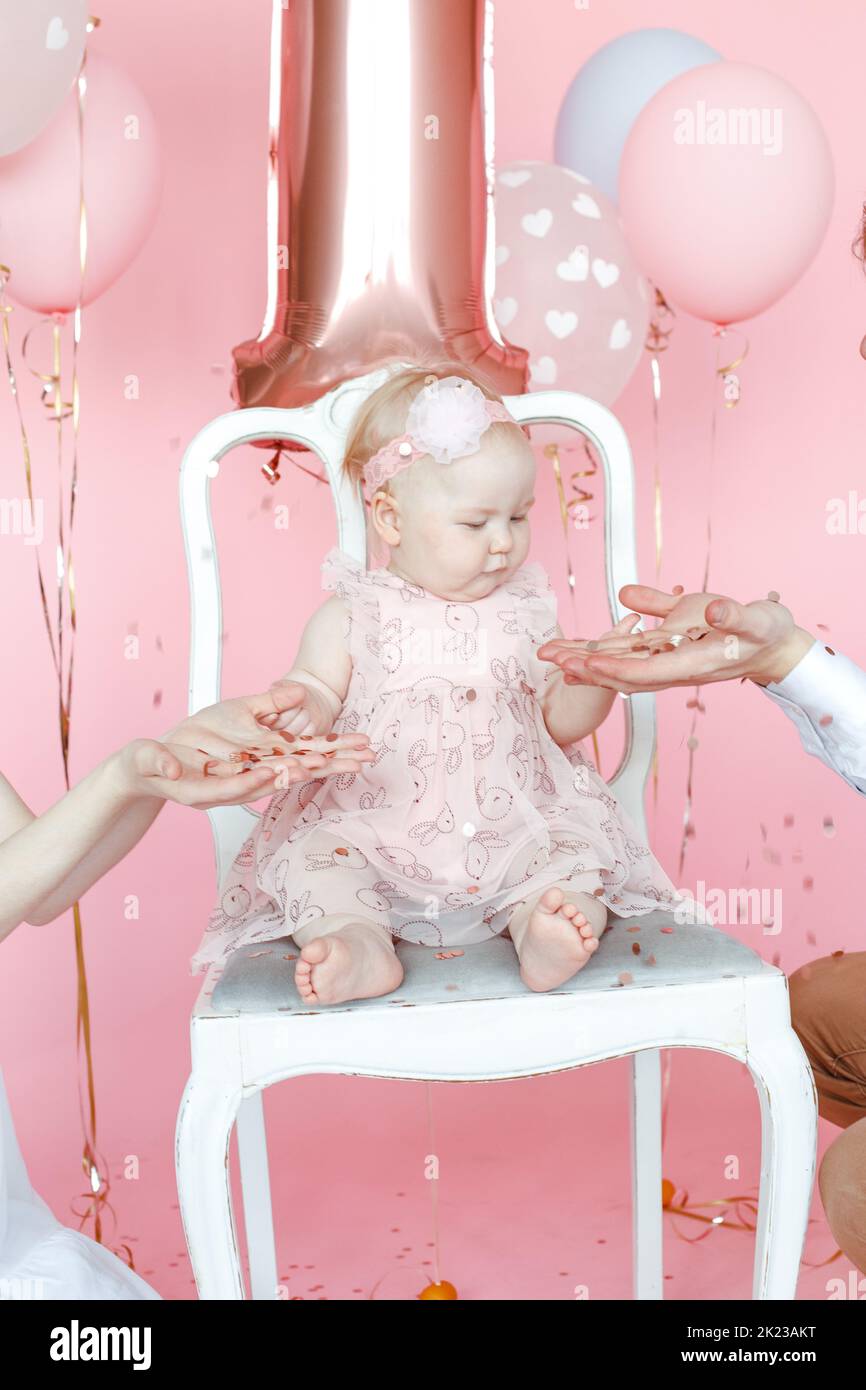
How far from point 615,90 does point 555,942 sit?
150cm

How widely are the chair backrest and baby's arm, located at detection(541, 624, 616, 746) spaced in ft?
0.34

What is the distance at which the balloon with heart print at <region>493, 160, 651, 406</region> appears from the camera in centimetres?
206

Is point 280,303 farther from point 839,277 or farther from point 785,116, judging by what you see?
point 839,277

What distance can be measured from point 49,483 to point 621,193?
1134 millimetres

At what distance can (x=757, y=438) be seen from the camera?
110 inches

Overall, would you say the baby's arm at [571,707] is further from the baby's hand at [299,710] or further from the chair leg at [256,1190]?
the chair leg at [256,1190]

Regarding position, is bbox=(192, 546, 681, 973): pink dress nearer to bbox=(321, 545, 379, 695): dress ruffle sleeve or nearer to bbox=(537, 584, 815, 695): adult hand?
bbox=(321, 545, 379, 695): dress ruffle sleeve

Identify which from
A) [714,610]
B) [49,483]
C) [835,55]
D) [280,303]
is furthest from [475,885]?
[835,55]

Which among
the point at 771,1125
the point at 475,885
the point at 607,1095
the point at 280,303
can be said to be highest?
the point at 280,303

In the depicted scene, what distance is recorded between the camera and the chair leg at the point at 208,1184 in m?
1.29

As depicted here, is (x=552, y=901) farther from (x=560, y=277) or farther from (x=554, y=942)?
(x=560, y=277)

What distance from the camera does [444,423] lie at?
1.56 metres

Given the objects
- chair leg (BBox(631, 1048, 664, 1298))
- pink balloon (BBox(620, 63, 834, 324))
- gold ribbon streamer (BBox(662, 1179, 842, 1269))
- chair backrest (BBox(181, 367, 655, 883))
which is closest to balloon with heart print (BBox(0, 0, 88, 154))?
chair backrest (BBox(181, 367, 655, 883))

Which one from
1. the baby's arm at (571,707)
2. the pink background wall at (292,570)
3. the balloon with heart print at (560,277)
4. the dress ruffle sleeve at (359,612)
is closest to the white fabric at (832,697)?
the baby's arm at (571,707)
